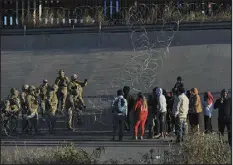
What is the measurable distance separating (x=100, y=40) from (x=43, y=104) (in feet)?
14.3

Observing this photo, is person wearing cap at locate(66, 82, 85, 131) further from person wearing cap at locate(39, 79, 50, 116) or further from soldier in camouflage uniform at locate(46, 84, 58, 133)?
person wearing cap at locate(39, 79, 50, 116)

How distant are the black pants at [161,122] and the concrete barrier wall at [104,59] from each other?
3065 millimetres

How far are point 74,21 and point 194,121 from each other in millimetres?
7694

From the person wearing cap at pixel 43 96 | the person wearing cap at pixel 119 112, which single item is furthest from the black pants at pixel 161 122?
the person wearing cap at pixel 43 96

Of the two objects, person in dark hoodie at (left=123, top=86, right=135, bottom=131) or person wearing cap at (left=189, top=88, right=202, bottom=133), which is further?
person in dark hoodie at (left=123, top=86, right=135, bottom=131)

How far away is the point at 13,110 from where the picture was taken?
14.8m

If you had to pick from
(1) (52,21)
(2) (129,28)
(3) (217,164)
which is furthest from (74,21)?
(3) (217,164)

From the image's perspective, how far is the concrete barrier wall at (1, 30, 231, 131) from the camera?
17234 mm

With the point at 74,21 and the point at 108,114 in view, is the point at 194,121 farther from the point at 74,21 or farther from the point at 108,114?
the point at 74,21

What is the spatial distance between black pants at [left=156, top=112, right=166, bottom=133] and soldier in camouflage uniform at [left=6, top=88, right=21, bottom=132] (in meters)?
3.82

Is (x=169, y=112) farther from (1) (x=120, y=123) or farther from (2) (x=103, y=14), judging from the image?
(2) (x=103, y=14)

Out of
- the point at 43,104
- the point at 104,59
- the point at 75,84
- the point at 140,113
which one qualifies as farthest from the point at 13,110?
the point at 104,59

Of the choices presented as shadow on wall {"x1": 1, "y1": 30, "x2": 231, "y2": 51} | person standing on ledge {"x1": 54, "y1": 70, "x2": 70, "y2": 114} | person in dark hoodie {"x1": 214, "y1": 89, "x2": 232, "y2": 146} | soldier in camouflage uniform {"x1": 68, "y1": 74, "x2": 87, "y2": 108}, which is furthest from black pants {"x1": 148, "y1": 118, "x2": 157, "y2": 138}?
shadow on wall {"x1": 1, "y1": 30, "x2": 231, "y2": 51}

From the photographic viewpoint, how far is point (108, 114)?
1647 centimetres
